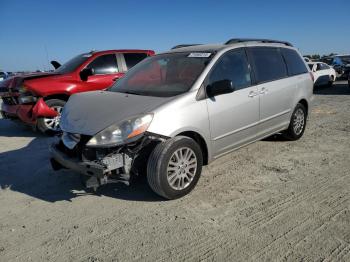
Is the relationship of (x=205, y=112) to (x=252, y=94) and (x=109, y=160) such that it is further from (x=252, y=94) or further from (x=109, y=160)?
(x=109, y=160)

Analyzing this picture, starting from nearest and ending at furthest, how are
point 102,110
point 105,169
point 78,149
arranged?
point 105,169
point 78,149
point 102,110

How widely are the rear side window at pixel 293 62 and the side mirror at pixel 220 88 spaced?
219cm

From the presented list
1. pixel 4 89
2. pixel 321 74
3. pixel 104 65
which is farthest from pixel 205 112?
pixel 321 74

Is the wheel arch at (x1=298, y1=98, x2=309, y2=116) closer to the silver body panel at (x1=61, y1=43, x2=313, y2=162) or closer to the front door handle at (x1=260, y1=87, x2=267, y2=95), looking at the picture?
the silver body panel at (x1=61, y1=43, x2=313, y2=162)

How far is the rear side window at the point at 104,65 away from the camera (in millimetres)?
8000

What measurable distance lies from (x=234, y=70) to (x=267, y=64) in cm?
95

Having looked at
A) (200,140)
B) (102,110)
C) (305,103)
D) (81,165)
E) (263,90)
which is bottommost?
(305,103)

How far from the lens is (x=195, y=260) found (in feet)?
9.08

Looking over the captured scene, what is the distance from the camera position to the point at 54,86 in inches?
289

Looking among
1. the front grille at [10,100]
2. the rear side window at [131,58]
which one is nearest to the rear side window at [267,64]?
the rear side window at [131,58]

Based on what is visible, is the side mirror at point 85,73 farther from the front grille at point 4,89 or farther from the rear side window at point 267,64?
the rear side window at point 267,64

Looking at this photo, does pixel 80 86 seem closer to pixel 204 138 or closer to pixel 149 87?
pixel 149 87

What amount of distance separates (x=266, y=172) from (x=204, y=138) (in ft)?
3.76

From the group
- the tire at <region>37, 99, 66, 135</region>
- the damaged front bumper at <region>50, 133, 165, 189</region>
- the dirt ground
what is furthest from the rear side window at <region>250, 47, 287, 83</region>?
the tire at <region>37, 99, 66, 135</region>
